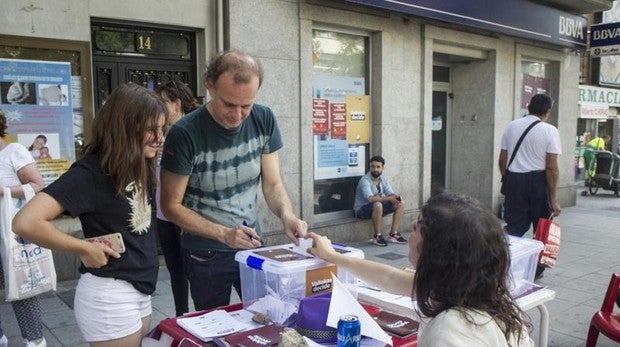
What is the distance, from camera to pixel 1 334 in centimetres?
364

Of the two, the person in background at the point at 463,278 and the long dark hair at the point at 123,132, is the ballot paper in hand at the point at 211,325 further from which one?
the person in background at the point at 463,278

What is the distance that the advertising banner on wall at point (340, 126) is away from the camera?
7262 mm

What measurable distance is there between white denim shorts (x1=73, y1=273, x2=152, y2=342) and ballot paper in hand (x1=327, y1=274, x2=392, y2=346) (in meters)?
0.83

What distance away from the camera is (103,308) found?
2080mm

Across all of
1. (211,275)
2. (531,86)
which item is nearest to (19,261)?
(211,275)

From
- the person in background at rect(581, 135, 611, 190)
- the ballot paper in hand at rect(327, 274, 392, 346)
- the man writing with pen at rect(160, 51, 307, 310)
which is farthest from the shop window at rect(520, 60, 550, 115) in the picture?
the ballot paper in hand at rect(327, 274, 392, 346)

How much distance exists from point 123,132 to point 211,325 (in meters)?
0.85

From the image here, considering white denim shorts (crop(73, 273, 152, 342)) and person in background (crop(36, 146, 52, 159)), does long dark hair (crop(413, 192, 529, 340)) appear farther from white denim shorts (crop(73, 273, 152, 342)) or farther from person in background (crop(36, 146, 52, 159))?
person in background (crop(36, 146, 52, 159))

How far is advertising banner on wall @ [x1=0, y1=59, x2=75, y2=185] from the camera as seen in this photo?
194 inches

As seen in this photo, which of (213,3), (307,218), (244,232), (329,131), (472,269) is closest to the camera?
(472,269)

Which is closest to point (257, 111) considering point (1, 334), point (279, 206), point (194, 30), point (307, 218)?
point (279, 206)

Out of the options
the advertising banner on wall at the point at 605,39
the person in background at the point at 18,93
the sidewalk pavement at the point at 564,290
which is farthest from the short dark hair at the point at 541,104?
the advertising banner on wall at the point at 605,39

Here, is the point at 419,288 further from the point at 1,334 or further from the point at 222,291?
the point at 1,334

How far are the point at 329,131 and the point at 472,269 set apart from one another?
19.4ft
